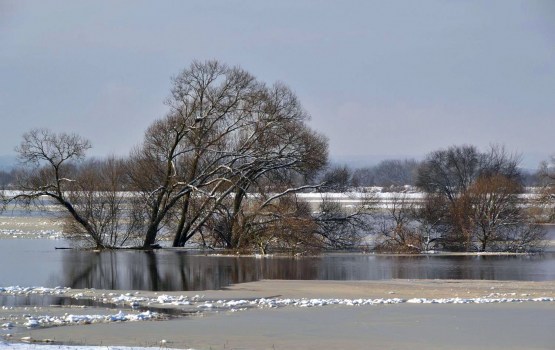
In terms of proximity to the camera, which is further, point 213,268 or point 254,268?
point 254,268

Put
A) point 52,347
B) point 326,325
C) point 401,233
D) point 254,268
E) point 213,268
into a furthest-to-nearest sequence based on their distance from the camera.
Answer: point 401,233 → point 254,268 → point 213,268 → point 326,325 → point 52,347

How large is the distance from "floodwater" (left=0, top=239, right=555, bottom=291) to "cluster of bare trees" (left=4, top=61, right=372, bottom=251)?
2739 millimetres

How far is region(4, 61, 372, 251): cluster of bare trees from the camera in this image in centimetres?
4344

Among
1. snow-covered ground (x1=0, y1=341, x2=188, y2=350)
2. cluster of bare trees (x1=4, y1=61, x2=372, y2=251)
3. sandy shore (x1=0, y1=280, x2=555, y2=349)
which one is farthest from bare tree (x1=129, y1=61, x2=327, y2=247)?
snow-covered ground (x1=0, y1=341, x2=188, y2=350)

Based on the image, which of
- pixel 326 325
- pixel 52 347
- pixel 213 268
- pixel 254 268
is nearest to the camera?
pixel 52 347

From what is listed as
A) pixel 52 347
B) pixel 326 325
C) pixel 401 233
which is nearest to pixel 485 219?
pixel 401 233

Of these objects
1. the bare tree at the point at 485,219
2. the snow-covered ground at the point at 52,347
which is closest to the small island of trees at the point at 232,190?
the bare tree at the point at 485,219

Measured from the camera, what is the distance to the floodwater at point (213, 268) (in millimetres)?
28359

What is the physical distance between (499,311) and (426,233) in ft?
80.9

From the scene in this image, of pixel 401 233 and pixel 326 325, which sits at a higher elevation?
pixel 401 233

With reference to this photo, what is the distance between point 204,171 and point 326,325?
90.6 ft

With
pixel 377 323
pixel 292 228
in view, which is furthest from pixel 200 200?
pixel 377 323

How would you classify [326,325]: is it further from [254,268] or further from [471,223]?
[471,223]

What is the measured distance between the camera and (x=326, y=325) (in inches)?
703
